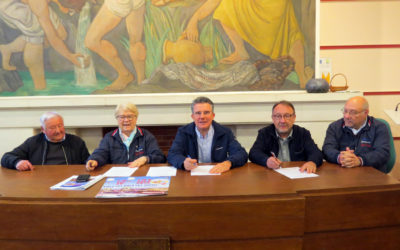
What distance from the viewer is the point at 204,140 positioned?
2.50 meters

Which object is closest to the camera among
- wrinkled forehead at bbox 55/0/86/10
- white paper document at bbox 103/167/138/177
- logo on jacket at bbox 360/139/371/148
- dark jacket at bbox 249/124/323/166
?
white paper document at bbox 103/167/138/177

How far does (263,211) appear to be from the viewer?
1.49m

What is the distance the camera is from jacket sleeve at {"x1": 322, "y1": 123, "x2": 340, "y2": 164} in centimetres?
225

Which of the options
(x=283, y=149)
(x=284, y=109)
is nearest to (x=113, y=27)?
(x=284, y=109)

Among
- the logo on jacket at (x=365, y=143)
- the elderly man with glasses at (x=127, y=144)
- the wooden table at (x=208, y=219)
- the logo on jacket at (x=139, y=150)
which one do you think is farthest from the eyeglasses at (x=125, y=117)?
the logo on jacket at (x=365, y=143)

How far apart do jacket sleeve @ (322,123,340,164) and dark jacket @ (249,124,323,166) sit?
8cm

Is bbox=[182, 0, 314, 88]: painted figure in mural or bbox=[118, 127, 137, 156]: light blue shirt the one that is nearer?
bbox=[118, 127, 137, 156]: light blue shirt

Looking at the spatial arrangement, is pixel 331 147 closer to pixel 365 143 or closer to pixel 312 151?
pixel 312 151

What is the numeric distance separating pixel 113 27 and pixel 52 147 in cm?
186

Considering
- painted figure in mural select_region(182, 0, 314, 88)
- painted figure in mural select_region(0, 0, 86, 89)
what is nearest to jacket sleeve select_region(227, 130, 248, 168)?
painted figure in mural select_region(182, 0, 314, 88)

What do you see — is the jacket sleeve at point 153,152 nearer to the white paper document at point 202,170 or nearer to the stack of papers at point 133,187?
the white paper document at point 202,170

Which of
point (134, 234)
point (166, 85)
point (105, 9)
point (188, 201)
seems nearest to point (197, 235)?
point (188, 201)

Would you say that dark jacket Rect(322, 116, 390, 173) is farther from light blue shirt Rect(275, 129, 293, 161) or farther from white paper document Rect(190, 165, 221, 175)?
white paper document Rect(190, 165, 221, 175)

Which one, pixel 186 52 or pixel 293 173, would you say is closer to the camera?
pixel 293 173
